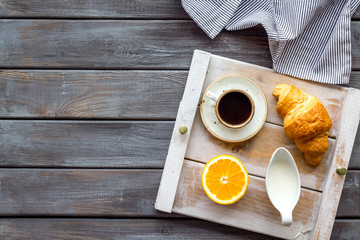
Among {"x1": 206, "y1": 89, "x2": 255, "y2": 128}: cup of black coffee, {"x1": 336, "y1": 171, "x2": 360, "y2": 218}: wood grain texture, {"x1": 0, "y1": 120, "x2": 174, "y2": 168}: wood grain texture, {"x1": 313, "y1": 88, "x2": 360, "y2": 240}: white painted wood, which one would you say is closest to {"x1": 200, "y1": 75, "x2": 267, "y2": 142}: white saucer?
{"x1": 206, "y1": 89, "x2": 255, "y2": 128}: cup of black coffee

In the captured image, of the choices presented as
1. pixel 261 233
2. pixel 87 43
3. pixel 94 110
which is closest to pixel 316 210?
pixel 261 233

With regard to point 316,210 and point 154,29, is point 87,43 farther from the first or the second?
point 316,210

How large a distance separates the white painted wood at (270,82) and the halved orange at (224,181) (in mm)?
192

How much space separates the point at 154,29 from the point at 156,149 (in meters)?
0.38

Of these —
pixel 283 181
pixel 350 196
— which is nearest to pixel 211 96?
pixel 283 181

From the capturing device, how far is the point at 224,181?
919 mm

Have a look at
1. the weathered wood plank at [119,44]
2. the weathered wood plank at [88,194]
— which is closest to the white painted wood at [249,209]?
the weathered wood plank at [88,194]

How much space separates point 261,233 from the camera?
1.02 meters

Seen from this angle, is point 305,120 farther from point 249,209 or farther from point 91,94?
point 91,94

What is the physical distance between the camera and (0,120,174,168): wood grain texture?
1.05m

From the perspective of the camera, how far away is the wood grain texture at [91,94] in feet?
3.45

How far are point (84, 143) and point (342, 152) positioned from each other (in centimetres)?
78

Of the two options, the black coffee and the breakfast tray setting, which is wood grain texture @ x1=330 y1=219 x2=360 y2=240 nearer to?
the breakfast tray setting

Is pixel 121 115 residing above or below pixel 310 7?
below
